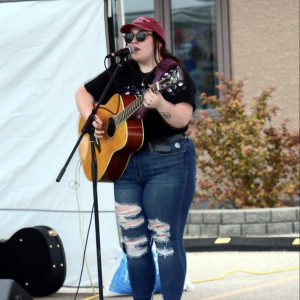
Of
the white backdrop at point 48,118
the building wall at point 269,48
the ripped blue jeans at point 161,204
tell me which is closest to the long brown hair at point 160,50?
the ripped blue jeans at point 161,204

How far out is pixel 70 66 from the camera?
22.5 ft

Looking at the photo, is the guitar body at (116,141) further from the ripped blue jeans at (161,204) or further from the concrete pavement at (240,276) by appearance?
the concrete pavement at (240,276)

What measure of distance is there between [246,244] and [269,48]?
3.59m

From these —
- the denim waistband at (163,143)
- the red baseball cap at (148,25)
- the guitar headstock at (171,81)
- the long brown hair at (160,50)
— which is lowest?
the denim waistband at (163,143)

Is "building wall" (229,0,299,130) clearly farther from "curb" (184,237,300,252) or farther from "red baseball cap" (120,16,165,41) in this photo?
"red baseball cap" (120,16,165,41)

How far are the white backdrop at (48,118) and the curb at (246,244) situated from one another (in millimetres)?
2062

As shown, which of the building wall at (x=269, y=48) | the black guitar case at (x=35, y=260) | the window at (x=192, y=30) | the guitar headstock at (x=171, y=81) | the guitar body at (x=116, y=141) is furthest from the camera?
the window at (x=192, y=30)

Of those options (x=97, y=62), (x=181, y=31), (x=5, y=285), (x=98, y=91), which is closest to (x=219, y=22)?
(x=181, y=31)

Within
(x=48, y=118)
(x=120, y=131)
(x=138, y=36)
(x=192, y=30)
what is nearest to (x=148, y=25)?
(x=138, y=36)

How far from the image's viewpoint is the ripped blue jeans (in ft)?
17.2

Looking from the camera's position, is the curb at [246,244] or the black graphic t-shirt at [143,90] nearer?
the black graphic t-shirt at [143,90]

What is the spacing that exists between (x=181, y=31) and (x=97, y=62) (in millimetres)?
5312

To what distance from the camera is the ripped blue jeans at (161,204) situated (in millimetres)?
5254

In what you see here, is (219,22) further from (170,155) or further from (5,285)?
(5,285)
